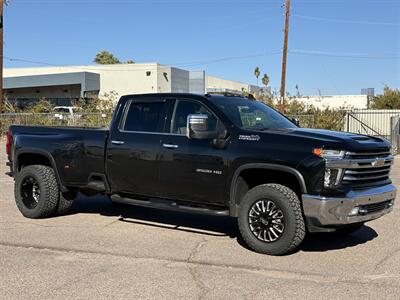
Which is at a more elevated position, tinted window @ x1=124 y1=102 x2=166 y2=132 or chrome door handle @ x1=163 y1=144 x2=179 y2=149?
tinted window @ x1=124 y1=102 x2=166 y2=132

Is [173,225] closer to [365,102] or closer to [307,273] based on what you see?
[307,273]

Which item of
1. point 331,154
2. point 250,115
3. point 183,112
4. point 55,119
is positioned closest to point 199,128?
point 183,112

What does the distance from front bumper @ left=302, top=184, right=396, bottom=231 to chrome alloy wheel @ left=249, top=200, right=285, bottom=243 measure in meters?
0.38

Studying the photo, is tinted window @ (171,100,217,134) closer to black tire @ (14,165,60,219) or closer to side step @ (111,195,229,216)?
side step @ (111,195,229,216)

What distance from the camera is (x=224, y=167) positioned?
6.38 meters

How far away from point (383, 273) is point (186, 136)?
9.49 ft

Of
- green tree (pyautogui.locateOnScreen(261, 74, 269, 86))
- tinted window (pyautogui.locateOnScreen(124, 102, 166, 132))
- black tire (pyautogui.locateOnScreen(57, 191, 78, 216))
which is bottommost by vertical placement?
black tire (pyautogui.locateOnScreen(57, 191, 78, 216))

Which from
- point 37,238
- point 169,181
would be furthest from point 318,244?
point 37,238

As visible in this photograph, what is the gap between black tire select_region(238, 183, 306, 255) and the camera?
19.4ft

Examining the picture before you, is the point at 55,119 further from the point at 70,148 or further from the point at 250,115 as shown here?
the point at 250,115

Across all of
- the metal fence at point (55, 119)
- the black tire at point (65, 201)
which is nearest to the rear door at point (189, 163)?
the black tire at point (65, 201)

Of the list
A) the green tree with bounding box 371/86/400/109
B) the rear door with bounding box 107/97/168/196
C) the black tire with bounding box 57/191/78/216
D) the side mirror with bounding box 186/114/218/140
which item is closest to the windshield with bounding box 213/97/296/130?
the side mirror with bounding box 186/114/218/140

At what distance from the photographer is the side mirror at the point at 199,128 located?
20.7ft

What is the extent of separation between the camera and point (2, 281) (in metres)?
5.18
